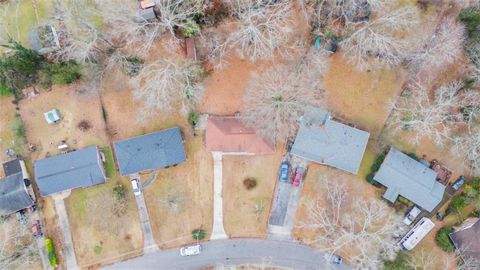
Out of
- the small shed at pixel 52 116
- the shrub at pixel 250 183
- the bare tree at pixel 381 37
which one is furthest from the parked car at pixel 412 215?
the small shed at pixel 52 116

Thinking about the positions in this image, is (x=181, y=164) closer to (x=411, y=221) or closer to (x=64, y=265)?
(x=64, y=265)

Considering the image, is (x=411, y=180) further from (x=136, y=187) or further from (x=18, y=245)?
(x=18, y=245)

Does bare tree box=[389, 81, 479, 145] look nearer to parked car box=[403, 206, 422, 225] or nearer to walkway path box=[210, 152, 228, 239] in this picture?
parked car box=[403, 206, 422, 225]

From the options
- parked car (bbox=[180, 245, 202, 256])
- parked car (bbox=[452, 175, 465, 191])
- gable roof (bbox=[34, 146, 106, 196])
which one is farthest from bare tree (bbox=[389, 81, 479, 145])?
gable roof (bbox=[34, 146, 106, 196])

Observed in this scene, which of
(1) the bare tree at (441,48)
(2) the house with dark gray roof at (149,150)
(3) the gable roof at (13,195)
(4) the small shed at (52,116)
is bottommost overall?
(3) the gable roof at (13,195)

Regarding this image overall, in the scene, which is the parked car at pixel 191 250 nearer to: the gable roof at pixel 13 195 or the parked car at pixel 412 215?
the gable roof at pixel 13 195
